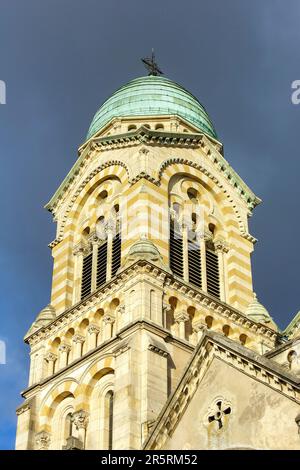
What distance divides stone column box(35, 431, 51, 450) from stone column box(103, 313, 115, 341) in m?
4.67

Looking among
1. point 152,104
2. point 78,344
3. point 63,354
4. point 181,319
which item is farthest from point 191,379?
point 152,104

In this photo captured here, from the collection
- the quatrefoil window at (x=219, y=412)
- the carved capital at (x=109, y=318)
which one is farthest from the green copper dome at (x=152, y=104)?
the quatrefoil window at (x=219, y=412)

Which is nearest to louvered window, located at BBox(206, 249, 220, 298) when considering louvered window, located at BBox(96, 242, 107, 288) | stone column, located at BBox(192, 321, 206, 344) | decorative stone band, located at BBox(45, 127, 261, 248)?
stone column, located at BBox(192, 321, 206, 344)

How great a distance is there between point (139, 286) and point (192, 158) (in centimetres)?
1086

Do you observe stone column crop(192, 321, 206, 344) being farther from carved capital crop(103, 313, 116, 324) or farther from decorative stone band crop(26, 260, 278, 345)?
carved capital crop(103, 313, 116, 324)

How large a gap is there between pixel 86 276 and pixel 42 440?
8.29m

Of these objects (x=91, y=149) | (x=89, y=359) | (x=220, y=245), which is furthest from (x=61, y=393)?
(x=91, y=149)

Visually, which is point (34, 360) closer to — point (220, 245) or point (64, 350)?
point (64, 350)

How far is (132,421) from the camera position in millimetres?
34469

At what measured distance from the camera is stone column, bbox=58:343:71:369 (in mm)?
41000

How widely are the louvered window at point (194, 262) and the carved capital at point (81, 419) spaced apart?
7.97 metres

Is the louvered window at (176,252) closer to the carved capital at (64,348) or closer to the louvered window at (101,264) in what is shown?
the louvered window at (101,264)

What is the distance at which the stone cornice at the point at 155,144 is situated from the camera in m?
45.7
